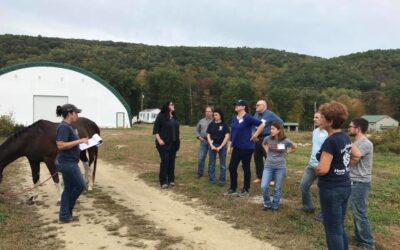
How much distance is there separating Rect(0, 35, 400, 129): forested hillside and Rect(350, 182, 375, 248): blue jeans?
5066 centimetres

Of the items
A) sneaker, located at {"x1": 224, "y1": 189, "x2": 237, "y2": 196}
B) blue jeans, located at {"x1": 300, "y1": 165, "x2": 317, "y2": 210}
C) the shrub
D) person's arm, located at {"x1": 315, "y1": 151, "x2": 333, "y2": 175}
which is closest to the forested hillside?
the shrub

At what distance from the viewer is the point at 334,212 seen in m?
4.30

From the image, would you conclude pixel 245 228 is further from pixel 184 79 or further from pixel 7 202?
pixel 184 79

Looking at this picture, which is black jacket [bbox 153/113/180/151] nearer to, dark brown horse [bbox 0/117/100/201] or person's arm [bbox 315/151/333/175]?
dark brown horse [bbox 0/117/100/201]

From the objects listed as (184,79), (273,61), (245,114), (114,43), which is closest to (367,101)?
(273,61)

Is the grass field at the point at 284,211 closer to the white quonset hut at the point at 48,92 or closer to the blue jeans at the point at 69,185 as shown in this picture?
the blue jeans at the point at 69,185

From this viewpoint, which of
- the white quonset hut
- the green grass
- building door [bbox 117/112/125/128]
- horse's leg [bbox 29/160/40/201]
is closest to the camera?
the green grass

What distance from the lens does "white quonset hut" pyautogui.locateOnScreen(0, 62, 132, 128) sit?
113ft

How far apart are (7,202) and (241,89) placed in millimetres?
64397

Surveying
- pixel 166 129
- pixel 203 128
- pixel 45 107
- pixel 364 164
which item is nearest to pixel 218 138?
pixel 203 128

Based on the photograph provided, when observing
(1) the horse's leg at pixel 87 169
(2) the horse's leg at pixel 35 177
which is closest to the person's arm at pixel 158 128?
(1) the horse's leg at pixel 87 169

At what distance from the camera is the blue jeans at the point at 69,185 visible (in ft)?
21.1

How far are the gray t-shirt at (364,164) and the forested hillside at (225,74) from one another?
5065cm

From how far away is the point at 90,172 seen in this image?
31.2 ft
